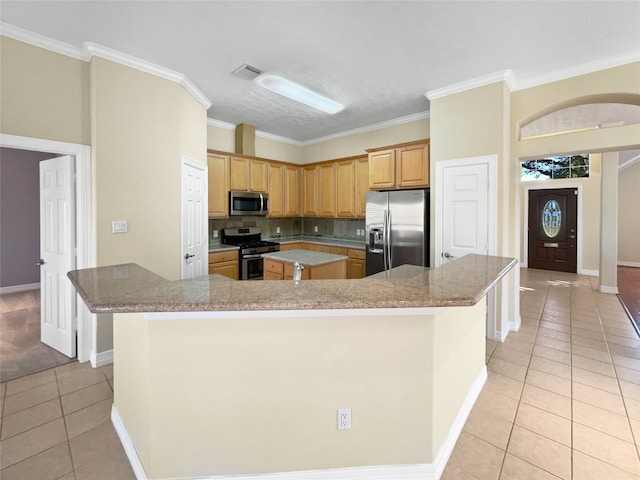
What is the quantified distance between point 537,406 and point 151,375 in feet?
8.60

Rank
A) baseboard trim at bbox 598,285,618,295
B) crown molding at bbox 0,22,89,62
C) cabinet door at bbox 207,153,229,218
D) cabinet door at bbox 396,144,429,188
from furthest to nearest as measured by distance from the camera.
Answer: baseboard trim at bbox 598,285,618,295
cabinet door at bbox 207,153,229,218
cabinet door at bbox 396,144,429,188
crown molding at bbox 0,22,89,62

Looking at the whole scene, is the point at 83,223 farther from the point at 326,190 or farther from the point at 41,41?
the point at 326,190

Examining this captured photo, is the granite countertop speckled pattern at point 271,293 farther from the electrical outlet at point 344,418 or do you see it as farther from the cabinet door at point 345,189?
the cabinet door at point 345,189

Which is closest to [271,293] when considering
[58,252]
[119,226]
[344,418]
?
[344,418]

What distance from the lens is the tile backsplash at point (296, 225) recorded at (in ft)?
17.2

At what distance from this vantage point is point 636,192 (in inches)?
307

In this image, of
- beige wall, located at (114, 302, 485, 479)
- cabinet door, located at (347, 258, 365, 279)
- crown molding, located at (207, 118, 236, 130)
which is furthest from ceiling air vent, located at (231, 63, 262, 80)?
cabinet door, located at (347, 258, 365, 279)

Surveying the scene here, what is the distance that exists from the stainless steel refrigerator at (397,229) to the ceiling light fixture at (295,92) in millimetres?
1404

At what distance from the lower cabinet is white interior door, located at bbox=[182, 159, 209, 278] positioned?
263 millimetres

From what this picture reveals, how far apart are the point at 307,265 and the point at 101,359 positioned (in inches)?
84.7

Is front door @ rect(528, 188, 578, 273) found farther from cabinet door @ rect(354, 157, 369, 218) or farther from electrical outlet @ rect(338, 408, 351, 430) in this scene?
electrical outlet @ rect(338, 408, 351, 430)

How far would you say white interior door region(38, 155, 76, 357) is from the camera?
2871 millimetres

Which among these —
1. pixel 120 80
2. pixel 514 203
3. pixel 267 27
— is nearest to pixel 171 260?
pixel 120 80

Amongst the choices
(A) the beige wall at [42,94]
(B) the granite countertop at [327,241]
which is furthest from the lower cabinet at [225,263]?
(A) the beige wall at [42,94]
